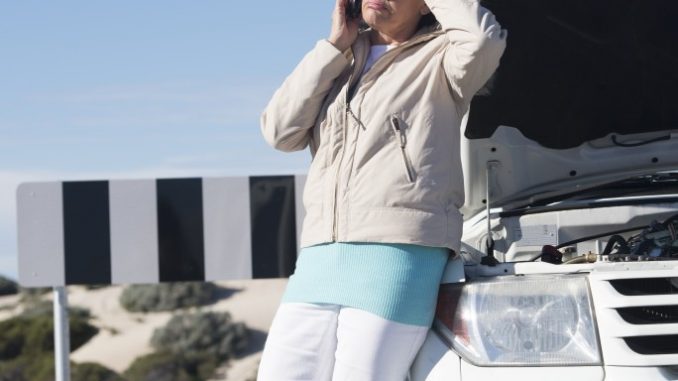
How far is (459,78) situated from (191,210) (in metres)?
2.85

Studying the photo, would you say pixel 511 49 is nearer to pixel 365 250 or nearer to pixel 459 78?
pixel 459 78

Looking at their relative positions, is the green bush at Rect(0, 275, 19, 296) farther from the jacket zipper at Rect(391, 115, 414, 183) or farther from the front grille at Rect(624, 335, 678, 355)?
the front grille at Rect(624, 335, 678, 355)

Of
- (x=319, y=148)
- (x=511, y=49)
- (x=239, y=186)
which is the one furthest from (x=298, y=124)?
(x=239, y=186)

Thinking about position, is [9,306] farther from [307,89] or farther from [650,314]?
[650,314]

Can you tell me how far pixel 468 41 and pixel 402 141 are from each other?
323 mm

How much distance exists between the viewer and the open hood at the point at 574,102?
4672 millimetres

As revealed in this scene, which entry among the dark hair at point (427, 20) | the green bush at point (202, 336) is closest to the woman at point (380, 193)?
the dark hair at point (427, 20)

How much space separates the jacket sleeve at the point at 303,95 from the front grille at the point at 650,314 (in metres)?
1.03

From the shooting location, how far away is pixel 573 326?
10.7 ft

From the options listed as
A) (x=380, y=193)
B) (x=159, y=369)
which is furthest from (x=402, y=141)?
(x=159, y=369)

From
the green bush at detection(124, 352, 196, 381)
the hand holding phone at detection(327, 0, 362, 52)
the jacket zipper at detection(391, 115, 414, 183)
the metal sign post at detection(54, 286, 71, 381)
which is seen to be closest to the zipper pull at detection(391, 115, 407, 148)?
the jacket zipper at detection(391, 115, 414, 183)

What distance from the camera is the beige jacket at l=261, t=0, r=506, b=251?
3338mm

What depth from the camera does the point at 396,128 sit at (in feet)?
11.1

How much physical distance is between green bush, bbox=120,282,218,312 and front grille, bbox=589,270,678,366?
46.9ft
